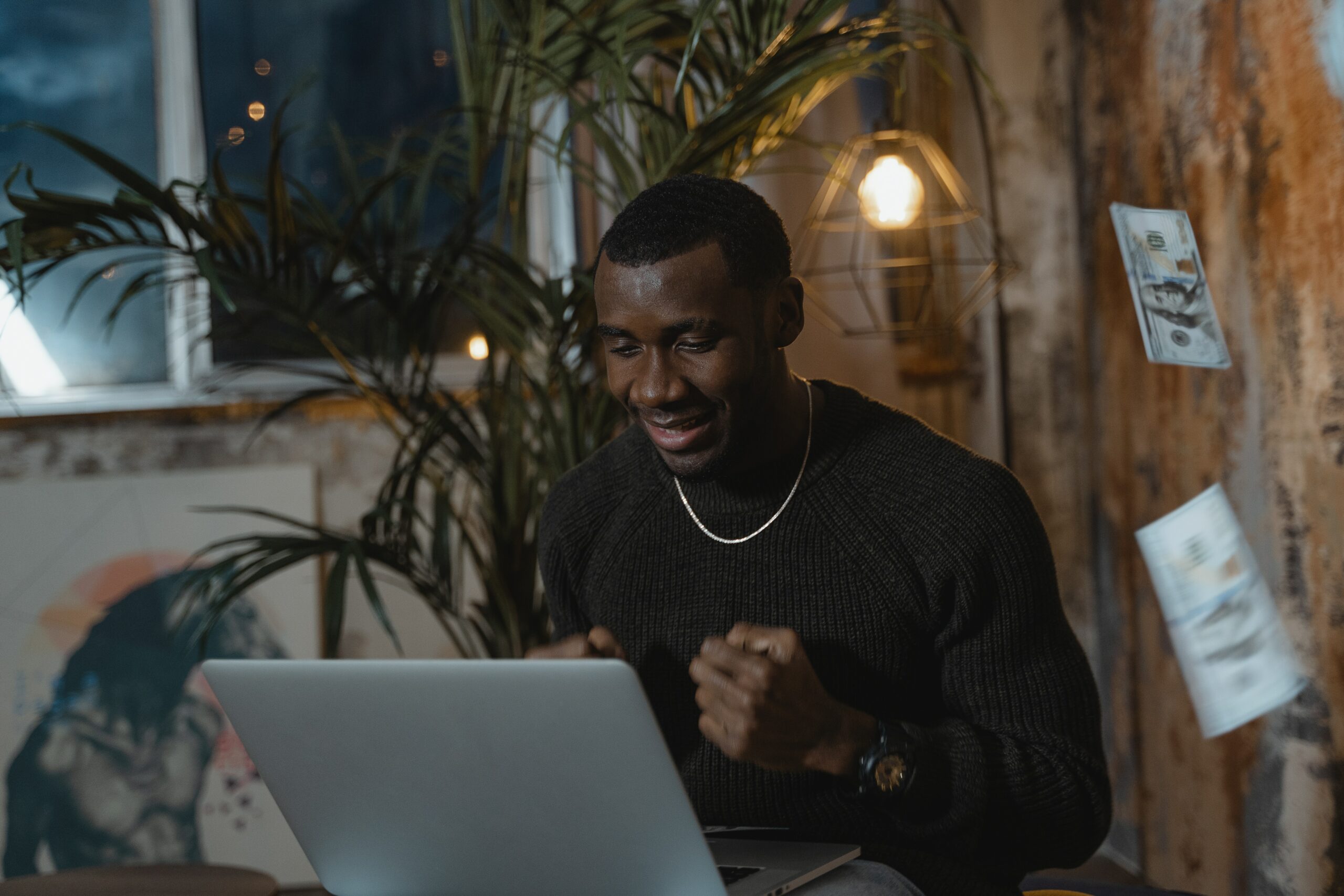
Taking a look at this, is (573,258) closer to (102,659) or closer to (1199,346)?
(102,659)

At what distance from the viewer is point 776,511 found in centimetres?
128

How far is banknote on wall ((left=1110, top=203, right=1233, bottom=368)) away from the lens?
4.40 ft

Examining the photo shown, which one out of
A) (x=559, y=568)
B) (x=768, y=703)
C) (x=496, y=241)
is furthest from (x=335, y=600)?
(x=768, y=703)

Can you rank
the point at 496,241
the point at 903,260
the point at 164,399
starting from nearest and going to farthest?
the point at 496,241
the point at 903,260
the point at 164,399

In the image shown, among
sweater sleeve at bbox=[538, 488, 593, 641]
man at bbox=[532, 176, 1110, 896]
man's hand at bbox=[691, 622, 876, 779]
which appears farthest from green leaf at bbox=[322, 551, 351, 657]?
man's hand at bbox=[691, 622, 876, 779]

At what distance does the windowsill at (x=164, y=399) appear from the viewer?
2.76 meters

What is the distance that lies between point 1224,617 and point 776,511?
856 mm

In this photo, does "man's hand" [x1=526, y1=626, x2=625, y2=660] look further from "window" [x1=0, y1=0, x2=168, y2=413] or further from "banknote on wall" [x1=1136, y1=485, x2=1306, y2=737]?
"window" [x1=0, y1=0, x2=168, y2=413]

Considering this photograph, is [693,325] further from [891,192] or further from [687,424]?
[891,192]

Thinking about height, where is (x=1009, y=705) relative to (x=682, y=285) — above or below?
below

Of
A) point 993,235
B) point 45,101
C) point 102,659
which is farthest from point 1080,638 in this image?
point 45,101

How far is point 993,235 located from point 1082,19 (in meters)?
0.51

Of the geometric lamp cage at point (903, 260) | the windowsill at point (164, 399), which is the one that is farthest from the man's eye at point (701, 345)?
the windowsill at point (164, 399)

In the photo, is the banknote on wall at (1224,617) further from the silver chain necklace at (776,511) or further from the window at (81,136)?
the window at (81,136)
